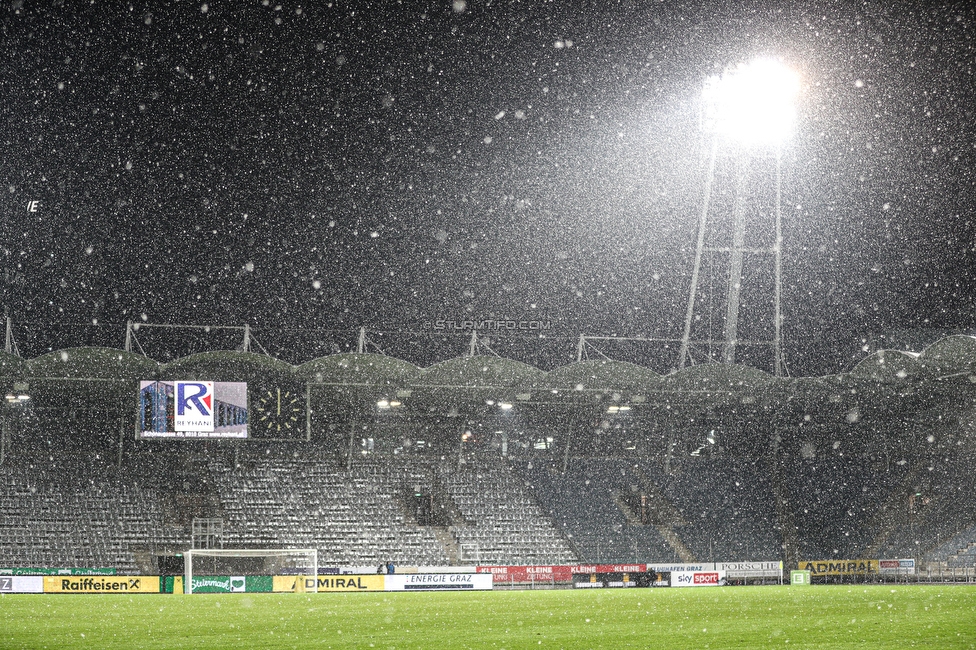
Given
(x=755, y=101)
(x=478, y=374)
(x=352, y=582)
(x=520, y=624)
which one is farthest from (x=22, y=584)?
(x=755, y=101)

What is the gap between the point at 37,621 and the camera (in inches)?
663

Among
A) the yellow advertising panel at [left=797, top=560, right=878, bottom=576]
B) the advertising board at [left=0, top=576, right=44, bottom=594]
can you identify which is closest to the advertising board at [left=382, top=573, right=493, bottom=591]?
the advertising board at [left=0, top=576, right=44, bottom=594]

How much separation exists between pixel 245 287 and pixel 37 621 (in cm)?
2084

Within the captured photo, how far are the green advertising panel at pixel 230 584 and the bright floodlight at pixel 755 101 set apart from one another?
65.0 feet

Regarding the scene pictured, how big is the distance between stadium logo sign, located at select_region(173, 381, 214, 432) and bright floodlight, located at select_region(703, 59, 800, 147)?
18415 millimetres

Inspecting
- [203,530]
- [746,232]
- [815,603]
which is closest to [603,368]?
[746,232]

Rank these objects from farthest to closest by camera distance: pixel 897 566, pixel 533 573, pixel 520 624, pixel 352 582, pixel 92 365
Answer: pixel 897 566 → pixel 533 573 → pixel 92 365 → pixel 352 582 → pixel 520 624

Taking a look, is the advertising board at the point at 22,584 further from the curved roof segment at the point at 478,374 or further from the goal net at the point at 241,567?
the curved roof segment at the point at 478,374

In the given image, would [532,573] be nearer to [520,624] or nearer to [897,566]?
[897,566]

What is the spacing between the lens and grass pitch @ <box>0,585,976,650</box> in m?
12.2

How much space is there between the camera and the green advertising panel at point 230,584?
32062 mm

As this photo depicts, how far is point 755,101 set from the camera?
31844mm

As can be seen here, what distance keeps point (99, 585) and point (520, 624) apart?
21.3 metres

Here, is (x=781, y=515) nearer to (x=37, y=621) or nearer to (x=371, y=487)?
(x=371, y=487)
